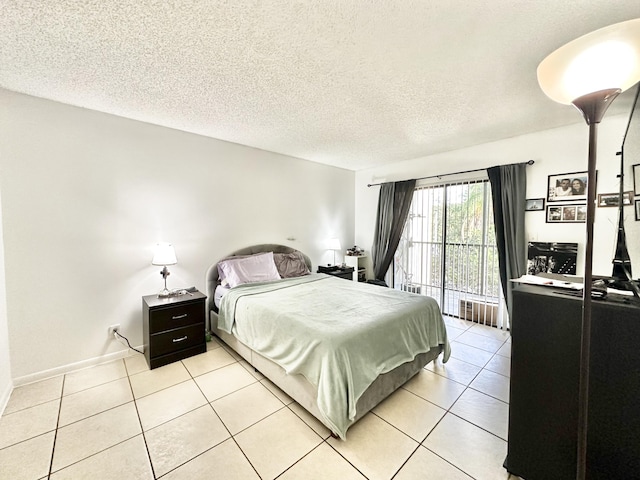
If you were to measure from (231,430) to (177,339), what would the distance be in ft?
4.25

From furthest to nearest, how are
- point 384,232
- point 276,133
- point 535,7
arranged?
point 384,232, point 276,133, point 535,7

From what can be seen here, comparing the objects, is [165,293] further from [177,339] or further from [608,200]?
[608,200]

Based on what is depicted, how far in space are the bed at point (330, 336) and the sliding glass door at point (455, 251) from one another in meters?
1.54

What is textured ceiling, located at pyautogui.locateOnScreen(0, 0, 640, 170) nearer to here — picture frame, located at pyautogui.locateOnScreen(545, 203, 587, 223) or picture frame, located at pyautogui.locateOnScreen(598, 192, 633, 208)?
picture frame, located at pyautogui.locateOnScreen(598, 192, 633, 208)

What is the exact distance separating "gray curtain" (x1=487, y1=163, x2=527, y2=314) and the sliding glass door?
17 cm

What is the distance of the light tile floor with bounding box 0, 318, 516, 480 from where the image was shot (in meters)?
1.46

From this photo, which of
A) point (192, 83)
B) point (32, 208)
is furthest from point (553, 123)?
point (32, 208)

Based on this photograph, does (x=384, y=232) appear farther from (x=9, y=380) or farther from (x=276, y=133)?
(x=9, y=380)

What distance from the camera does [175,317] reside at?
262 cm

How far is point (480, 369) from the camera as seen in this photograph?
250 centimetres

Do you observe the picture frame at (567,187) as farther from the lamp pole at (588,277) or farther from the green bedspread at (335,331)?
the lamp pole at (588,277)

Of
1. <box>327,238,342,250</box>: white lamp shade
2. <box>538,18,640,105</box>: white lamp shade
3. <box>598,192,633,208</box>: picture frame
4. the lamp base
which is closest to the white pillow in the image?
the lamp base

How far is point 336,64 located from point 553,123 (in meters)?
2.74

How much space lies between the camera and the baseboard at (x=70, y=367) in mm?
2230
